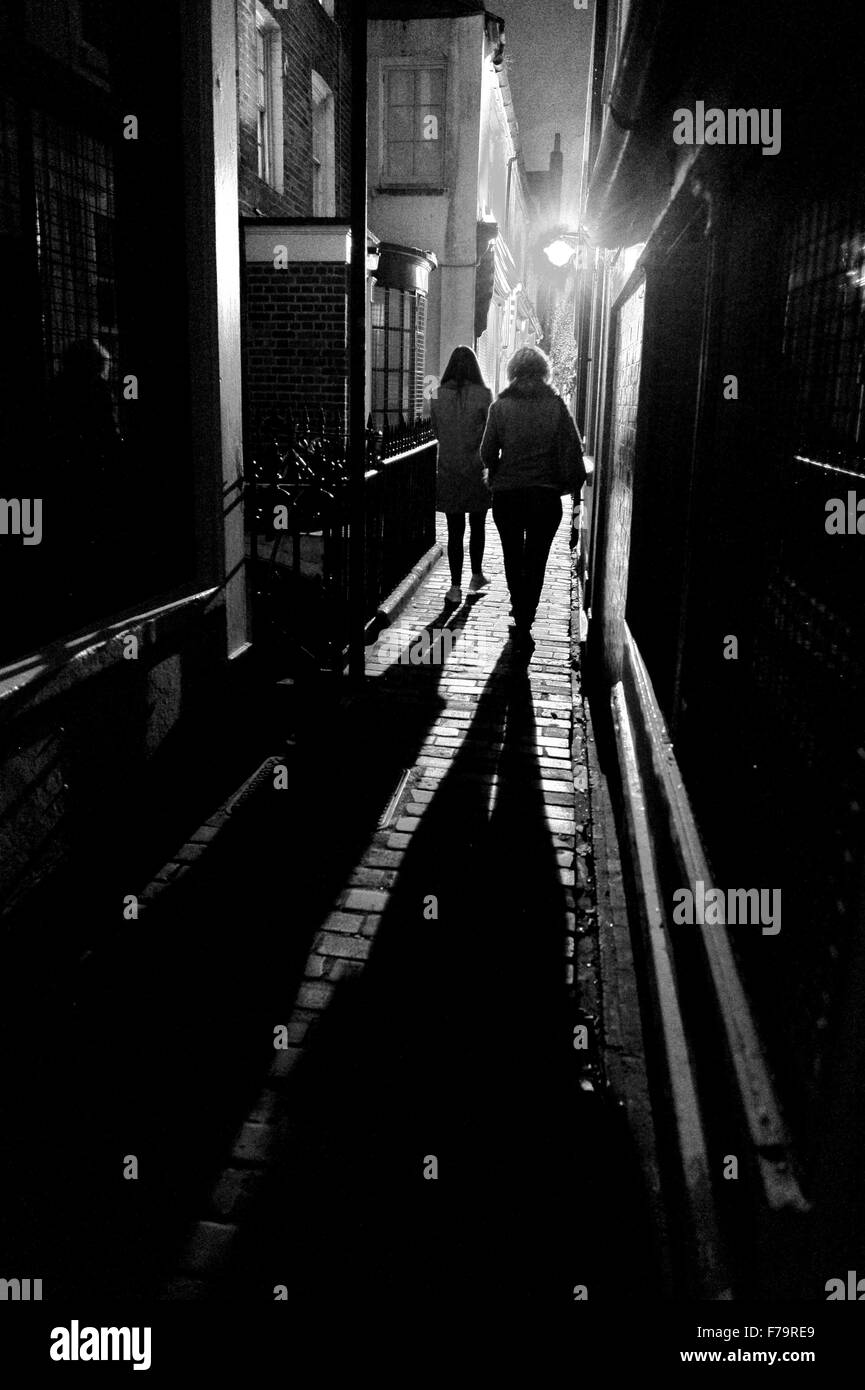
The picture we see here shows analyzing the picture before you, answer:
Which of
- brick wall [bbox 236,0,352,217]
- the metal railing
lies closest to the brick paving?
the metal railing

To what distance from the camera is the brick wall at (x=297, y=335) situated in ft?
35.6

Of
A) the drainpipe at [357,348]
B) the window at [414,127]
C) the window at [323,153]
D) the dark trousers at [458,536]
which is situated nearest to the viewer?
the drainpipe at [357,348]

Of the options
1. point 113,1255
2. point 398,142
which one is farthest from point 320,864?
point 398,142

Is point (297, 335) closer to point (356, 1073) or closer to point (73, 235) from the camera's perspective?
point (73, 235)

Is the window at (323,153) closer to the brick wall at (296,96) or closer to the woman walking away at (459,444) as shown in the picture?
the brick wall at (296,96)

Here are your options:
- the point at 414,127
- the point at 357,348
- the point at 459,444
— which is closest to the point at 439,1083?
the point at 357,348

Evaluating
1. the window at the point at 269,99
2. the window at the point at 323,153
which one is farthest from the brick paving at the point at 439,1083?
the window at the point at 323,153

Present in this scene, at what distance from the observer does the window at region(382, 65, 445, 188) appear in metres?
17.2

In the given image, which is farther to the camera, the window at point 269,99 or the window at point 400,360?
the window at point 400,360

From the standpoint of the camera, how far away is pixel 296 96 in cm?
1265

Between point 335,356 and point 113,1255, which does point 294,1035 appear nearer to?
point 113,1255

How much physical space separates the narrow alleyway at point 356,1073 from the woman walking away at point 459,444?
417cm

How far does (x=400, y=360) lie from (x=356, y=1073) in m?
12.4
